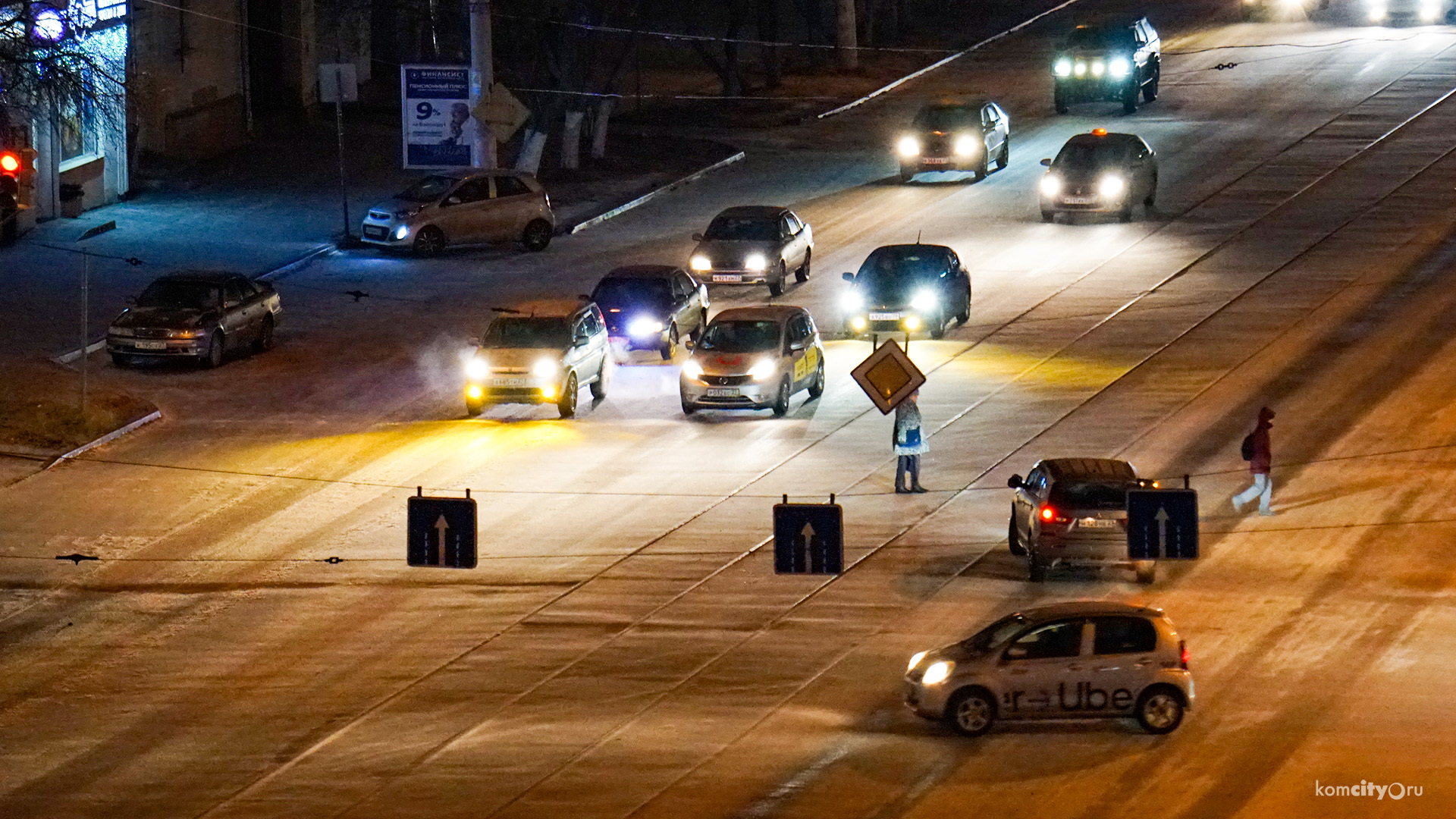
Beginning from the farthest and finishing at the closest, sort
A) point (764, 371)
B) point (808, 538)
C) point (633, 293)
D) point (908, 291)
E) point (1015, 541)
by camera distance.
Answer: point (908, 291), point (633, 293), point (764, 371), point (1015, 541), point (808, 538)

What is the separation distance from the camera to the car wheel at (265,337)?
3997 cm

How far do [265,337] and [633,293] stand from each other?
256 inches

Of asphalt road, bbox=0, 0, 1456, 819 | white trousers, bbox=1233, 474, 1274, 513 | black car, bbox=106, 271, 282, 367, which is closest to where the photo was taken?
asphalt road, bbox=0, 0, 1456, 819

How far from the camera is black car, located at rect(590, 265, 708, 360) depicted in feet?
131

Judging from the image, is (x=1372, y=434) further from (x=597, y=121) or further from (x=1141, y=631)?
(x=597, y=121)

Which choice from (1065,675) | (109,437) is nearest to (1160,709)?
(1065,675)

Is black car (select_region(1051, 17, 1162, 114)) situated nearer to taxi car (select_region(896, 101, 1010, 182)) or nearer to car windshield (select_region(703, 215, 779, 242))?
taxi car (select_region(896, 101, 1010, 182))

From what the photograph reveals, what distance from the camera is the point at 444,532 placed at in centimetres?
2305

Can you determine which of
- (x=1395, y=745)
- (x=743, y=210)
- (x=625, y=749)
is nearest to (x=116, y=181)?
(x=743, y=210)

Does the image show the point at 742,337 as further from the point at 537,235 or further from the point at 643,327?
the point at 537,235

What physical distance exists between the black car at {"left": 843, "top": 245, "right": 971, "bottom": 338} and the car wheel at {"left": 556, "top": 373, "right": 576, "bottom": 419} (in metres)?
6.53

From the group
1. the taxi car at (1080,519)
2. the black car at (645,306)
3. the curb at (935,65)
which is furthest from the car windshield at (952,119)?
the taxi car at (1080,519)

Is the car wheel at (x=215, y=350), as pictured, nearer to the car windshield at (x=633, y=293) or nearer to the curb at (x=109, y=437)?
the curb at (x=109, y=437)

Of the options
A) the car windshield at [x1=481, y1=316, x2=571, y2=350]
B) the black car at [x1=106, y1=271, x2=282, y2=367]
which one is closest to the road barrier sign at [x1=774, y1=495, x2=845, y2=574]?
the car windshield at [x1=481, y1=316, x2=571, y2=350]
